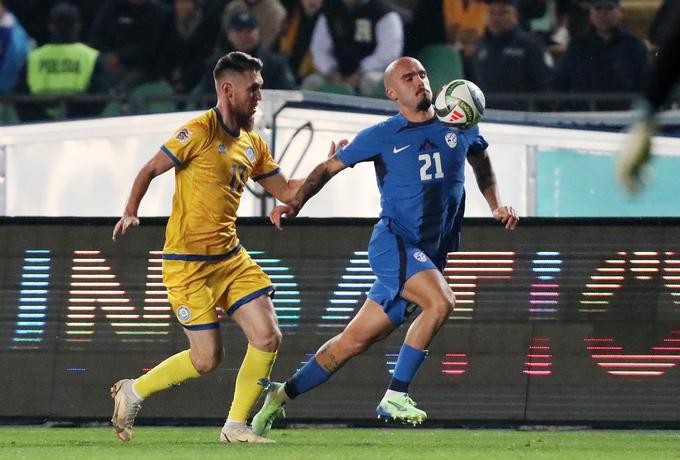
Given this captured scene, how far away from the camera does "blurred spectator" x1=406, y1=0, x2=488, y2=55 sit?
15133 millimetres

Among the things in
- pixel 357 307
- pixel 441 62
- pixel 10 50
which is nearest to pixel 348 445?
pixel 357 307

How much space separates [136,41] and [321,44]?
2149 mm

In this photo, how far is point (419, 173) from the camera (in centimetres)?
820

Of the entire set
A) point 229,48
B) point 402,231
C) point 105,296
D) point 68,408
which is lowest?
point 68,408

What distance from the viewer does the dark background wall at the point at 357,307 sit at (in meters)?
9.29

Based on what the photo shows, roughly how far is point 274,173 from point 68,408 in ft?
7.48

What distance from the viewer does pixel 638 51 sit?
13.7 meters

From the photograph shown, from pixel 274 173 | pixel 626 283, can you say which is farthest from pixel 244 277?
pixel 626 283

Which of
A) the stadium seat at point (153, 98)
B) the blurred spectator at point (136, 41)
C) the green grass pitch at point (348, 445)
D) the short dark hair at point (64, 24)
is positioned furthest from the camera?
the blurred spectator at point (136, 41)

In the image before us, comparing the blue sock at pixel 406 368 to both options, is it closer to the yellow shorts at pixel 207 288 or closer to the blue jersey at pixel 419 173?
the blue jersey at pixel 419 173

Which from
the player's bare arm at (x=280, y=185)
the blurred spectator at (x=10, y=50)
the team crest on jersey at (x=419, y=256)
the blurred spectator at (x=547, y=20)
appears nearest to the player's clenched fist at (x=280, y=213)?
the player's bare arm at (x=280, y=185)

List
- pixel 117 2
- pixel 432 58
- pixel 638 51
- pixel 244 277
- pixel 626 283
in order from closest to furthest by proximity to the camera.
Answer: pixel 244 277 < pixel 626 283 < pixel 638 51 < pixel 432 58 < pixel 117 2

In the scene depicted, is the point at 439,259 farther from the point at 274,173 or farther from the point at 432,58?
the point at 432,58

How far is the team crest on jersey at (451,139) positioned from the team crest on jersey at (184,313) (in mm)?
1756
